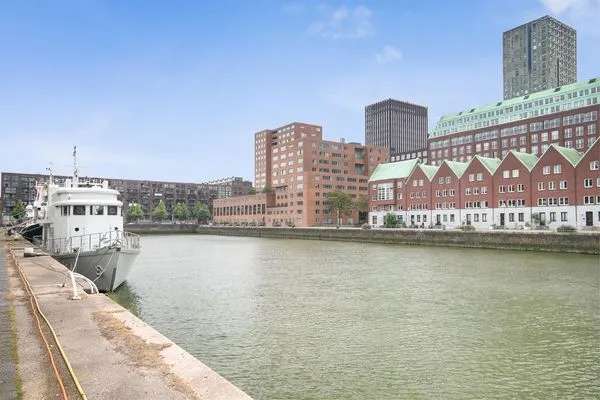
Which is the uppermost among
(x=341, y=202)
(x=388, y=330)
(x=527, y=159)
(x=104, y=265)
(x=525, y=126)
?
(x=525, y=126)

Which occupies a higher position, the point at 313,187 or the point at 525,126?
the point at 525,126

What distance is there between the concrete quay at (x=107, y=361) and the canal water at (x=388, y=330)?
3828 mm

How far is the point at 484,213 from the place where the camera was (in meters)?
110

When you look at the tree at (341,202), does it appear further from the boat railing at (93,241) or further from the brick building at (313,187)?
the boat railing at (93,241)

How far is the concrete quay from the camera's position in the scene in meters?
9.95

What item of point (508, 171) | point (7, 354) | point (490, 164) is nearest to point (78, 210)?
point (7, 354)

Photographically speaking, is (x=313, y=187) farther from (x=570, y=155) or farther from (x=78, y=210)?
(x=78, y=210)

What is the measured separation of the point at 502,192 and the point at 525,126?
56.4 meters

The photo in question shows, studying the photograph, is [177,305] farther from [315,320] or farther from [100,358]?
[100,358]

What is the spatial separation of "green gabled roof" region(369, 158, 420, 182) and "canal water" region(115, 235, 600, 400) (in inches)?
3656

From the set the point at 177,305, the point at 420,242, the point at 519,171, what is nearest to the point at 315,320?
the point at 177,305

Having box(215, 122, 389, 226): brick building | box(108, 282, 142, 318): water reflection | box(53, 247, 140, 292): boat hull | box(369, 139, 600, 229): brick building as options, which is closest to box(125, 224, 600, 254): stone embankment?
box(369, 139, 600, 229): brick building

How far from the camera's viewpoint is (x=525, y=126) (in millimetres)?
151625

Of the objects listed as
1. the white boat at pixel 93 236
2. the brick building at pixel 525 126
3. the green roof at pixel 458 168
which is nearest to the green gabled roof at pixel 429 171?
the green roof at pixel 458 168
